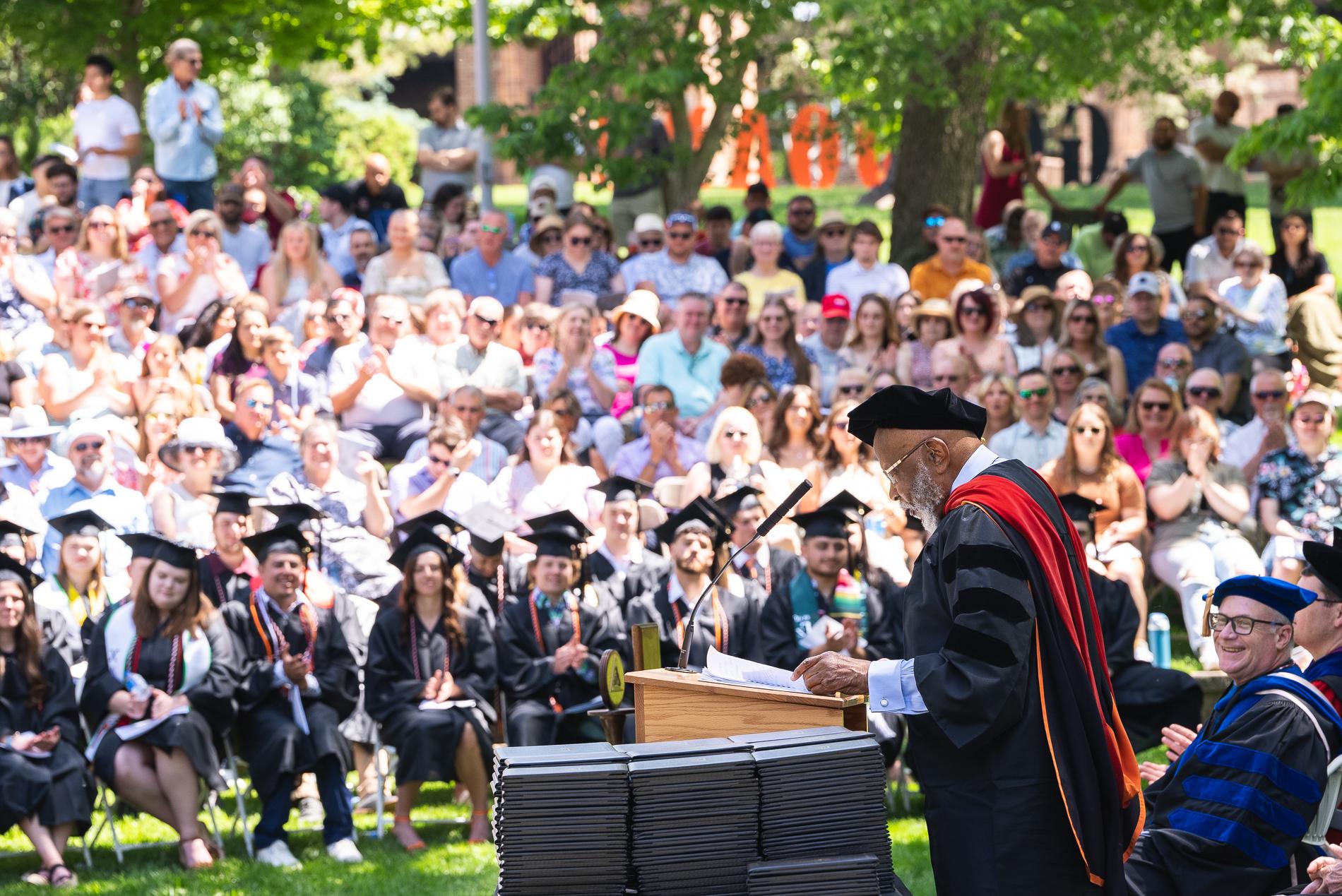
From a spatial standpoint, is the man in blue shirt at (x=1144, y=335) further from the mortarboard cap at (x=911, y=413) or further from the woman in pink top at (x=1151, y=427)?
the mortarboard cap at (x=911, y=413)

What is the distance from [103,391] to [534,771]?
7.44m

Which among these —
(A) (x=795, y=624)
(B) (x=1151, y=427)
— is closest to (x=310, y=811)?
(A) (x=795, y=624)

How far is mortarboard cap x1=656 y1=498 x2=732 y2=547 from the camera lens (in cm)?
835

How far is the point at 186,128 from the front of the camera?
14.6 meters

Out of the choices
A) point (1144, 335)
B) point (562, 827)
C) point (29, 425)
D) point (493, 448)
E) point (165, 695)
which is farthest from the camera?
point (1144, 335)

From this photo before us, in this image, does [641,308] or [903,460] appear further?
[641,308]

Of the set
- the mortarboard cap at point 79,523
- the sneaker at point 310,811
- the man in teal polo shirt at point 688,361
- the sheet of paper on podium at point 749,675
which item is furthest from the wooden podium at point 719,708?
the man in teal polo shirt at point 688,361

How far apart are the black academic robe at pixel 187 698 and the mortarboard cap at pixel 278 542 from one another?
437 mm

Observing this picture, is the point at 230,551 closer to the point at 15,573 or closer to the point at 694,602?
the point at 15,573

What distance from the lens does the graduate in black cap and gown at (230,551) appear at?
8320mm

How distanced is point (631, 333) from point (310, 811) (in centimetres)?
432

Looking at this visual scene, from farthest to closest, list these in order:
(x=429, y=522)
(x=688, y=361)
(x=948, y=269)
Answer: (x=948, y=269), (x=688, y=361), (x=429, y=522)

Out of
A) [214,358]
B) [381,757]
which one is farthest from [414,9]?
[381,757]

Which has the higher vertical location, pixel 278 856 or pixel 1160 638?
pixel 1160 638
